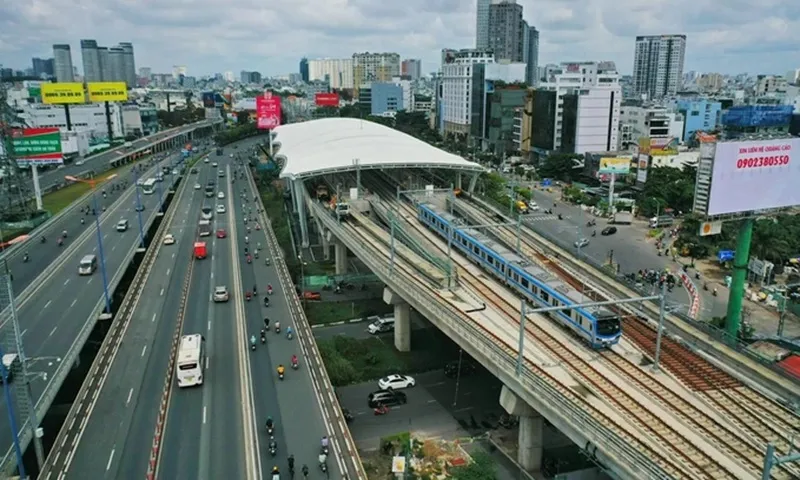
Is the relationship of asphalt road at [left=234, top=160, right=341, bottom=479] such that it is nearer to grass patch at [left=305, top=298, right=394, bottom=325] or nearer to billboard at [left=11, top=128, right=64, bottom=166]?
grass patch at [left=305, top=298, right=394, bottom=325]

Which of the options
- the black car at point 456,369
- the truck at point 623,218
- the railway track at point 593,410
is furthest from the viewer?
the truck at point 623,218

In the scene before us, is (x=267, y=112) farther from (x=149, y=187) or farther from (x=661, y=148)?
(x=661, y=148)

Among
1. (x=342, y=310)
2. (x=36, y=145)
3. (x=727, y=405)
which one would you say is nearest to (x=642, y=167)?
(x=342, y=310)

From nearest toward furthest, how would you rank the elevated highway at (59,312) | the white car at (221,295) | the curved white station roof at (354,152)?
the elevated highway at (59,312) → the white car at (221,295) → the curved white station roof at (354,152)

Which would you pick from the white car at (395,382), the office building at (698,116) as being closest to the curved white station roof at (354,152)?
the white car at (395,382)

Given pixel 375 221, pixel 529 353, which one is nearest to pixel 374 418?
pixel 529 353

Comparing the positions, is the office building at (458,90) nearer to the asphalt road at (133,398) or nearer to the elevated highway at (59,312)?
the elevated highway at (59,312)
